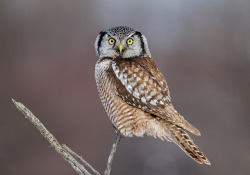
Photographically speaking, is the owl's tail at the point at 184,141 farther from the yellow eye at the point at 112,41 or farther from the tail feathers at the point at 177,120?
the yellow eye at the point at 112,41

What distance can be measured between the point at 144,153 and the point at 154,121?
189 inches

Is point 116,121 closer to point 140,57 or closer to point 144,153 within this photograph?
point 140,57

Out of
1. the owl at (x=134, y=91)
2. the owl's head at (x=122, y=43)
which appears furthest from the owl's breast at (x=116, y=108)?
the owl's head at (x=122, y=43)

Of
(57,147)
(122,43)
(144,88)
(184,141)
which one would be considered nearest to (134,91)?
(144,88)

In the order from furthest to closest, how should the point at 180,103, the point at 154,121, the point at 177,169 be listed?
the point at 180,103, the point at 177,169, the point at 154,121

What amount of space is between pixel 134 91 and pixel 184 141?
51 cm

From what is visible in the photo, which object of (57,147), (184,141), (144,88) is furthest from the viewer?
(144,88)

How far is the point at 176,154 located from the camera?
7273 millimetres

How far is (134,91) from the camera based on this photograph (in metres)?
2.63

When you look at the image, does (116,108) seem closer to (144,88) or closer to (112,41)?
(144,88)

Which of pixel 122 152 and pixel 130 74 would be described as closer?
pixel 130 74

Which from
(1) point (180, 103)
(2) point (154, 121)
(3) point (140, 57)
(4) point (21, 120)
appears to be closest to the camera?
(2) point (154, 121)

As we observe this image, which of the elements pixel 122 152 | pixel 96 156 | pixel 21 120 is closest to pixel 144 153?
pixel 122 152

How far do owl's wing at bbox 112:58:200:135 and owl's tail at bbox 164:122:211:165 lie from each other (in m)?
0.09
